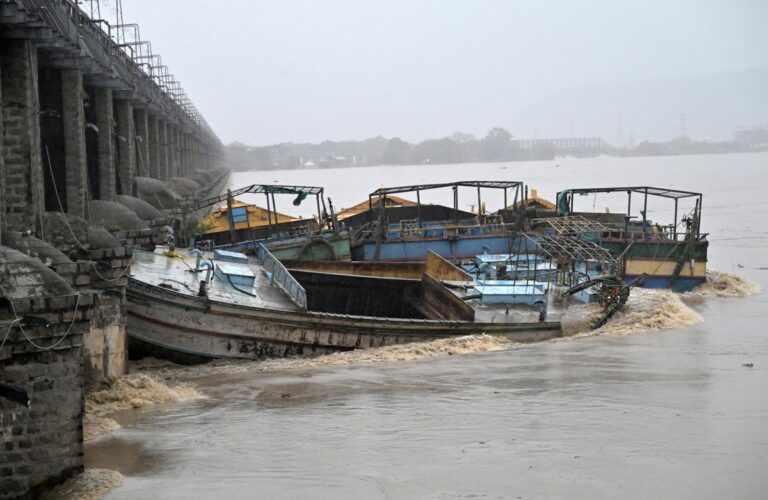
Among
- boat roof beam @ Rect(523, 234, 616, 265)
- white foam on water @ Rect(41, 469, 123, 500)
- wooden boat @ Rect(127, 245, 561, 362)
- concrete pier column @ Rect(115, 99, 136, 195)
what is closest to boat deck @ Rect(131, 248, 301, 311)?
wooden boat @ Rect(127, 245, 561, 362)

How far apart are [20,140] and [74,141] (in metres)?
6.44

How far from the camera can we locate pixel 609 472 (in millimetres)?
12398

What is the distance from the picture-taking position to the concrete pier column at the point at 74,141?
88.7 feet

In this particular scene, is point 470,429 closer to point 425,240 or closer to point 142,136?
point 425,240

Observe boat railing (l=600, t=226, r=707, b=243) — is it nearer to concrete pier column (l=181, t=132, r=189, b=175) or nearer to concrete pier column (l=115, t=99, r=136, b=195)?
concrete pier column (l=115, t=99, r=136, b=195)

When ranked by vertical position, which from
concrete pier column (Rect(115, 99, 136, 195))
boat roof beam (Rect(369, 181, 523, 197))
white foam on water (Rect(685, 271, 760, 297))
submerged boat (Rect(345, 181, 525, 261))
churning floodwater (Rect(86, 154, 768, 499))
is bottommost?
white foam on water (Rect(685, 271, 760, 297))

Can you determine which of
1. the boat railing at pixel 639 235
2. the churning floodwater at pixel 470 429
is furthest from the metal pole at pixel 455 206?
the churning floodwater at pixel 470 429

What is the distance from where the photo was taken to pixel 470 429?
14.4 metres

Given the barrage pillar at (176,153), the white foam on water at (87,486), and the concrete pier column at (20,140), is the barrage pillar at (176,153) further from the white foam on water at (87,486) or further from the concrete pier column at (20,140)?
the white foam on water at (87,486)

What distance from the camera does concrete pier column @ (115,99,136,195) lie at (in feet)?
129

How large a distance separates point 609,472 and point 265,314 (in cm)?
919

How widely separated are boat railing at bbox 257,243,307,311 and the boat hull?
0.80 metres

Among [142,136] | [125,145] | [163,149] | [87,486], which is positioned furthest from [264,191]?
[163,149]

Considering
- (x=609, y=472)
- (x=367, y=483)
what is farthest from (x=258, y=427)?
(x=609, y=472)
